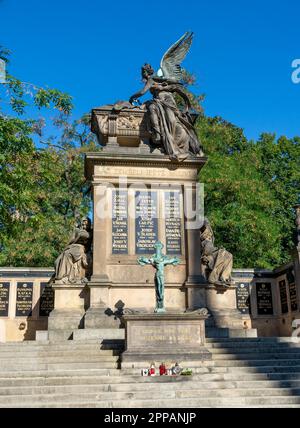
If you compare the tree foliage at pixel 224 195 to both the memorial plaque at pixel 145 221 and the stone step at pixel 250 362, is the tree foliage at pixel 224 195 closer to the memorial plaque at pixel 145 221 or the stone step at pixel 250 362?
the memorial plaque at pixel 145 221

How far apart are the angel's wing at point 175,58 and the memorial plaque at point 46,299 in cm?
956

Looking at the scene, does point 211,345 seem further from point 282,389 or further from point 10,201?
point 10,201

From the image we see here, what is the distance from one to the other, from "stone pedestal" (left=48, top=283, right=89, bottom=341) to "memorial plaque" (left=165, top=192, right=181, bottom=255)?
3214 mm

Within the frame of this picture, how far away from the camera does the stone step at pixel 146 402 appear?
9484 mm

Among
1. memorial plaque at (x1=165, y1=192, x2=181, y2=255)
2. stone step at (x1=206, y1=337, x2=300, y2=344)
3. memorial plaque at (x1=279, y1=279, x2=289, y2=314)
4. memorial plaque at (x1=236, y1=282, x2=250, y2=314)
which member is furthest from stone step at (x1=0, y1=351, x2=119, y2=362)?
memorial plaque at (x1=279, y1=279, x2=289, y2=314)

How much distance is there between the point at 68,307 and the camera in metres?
16.0

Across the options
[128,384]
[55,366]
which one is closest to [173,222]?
[55,366]

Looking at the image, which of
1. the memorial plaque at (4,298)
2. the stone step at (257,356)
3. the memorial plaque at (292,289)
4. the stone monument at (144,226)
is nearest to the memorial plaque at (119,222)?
the stone monument at (144,226)

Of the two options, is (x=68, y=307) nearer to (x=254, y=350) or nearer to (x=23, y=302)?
(x=23, y=302)

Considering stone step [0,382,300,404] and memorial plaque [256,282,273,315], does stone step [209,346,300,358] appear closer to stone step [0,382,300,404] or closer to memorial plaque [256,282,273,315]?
stone step [0,382,300,404]

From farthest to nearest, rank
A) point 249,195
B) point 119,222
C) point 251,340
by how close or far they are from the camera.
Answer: point 249,195, point 119,222, point 251,340

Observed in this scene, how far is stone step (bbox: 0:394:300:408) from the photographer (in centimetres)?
948

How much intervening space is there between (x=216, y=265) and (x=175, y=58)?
8.16m

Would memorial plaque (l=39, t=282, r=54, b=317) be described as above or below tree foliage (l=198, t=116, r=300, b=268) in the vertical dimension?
below
